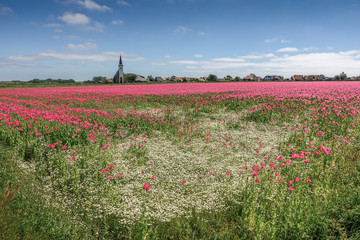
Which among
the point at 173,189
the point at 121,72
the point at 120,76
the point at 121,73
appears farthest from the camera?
the point at 121,72

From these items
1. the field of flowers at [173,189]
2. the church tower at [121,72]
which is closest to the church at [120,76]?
the church tower at [121,72]

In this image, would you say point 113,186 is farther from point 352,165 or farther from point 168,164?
point 352,165

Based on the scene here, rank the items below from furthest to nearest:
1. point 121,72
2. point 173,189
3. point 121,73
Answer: point 121,72, point 121,73, point 173,189

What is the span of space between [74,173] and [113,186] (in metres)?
1.23

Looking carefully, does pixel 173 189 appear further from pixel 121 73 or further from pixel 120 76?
pixel 121 73

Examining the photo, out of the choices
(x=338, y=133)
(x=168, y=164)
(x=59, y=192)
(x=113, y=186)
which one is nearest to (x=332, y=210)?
(x=168, y=164)

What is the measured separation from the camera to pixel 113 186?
17.0 feet

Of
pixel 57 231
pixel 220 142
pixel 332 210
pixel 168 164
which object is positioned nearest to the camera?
pixel 57 231

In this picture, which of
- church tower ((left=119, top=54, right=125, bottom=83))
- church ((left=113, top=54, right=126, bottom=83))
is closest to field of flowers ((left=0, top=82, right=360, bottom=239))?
church tower ((left=119, top=54, right=125, bottom=83))

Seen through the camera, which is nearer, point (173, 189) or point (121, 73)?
point (173, 189)

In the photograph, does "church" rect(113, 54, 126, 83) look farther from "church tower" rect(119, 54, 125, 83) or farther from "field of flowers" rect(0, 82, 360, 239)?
"field of flowers" rect(0, 82, 360, 239)

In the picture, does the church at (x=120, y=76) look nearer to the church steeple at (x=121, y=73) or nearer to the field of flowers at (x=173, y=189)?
the church steeple at (x=121, y=73)

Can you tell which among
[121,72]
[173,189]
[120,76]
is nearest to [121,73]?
[121,72]

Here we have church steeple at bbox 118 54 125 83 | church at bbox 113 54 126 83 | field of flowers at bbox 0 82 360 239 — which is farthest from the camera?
church at bbox 113 54 126 83
